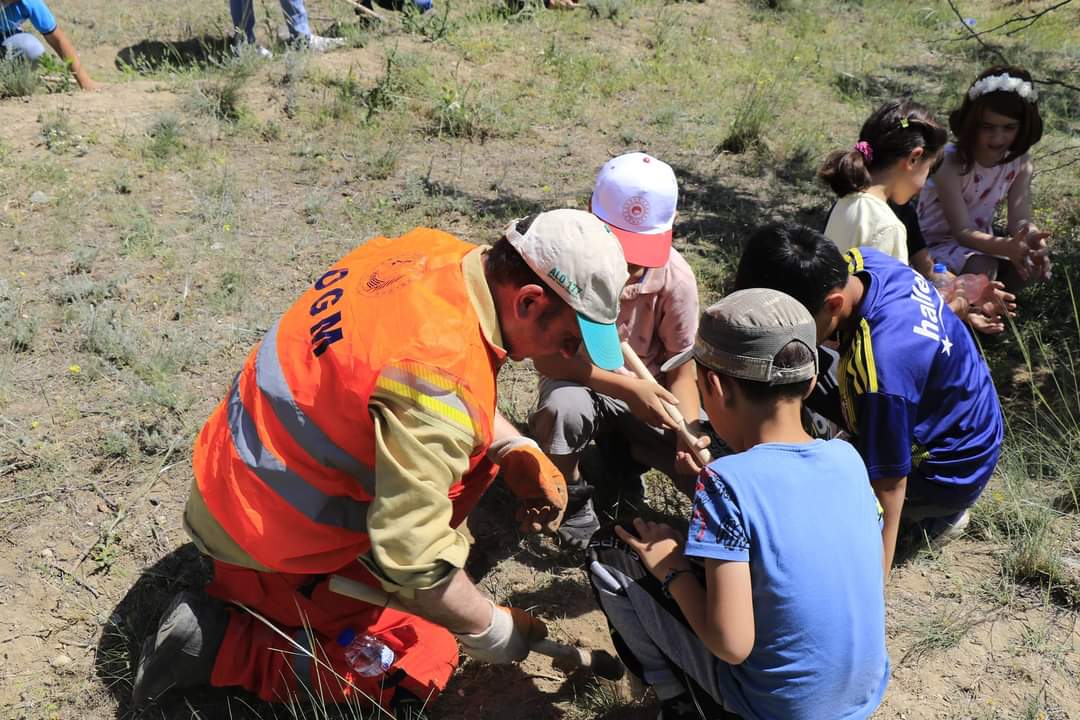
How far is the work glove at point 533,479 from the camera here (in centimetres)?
212

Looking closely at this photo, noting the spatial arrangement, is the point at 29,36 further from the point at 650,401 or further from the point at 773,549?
A: the point at 773,549

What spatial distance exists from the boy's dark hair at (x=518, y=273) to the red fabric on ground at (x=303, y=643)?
88cm

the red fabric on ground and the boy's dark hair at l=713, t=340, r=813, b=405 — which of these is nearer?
the boy's dark hair at l=713, t=340, r=813, b=405

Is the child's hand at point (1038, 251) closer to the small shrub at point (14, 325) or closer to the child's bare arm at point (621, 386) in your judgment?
the child's bare arm at point (621, 386)

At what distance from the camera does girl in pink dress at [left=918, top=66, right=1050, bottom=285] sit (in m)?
3.46

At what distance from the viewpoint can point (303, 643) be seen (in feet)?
6.95

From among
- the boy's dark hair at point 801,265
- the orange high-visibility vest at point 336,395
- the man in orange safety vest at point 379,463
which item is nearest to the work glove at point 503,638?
the man in orange safety vest at point 379,463

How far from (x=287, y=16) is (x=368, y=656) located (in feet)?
18.6

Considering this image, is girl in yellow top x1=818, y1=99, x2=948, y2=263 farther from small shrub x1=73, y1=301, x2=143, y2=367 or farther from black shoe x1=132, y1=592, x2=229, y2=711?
small shrub x1=73, y1=301, x2=143, y2=367

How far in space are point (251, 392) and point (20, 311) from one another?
1.95 meters

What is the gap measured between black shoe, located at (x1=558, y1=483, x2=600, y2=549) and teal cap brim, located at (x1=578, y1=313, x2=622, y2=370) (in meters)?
1.00

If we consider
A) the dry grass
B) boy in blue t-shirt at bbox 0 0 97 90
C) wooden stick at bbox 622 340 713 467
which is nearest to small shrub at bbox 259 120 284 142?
the dry grass

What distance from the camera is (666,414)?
2436mm

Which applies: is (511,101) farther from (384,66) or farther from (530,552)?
(530,552)
